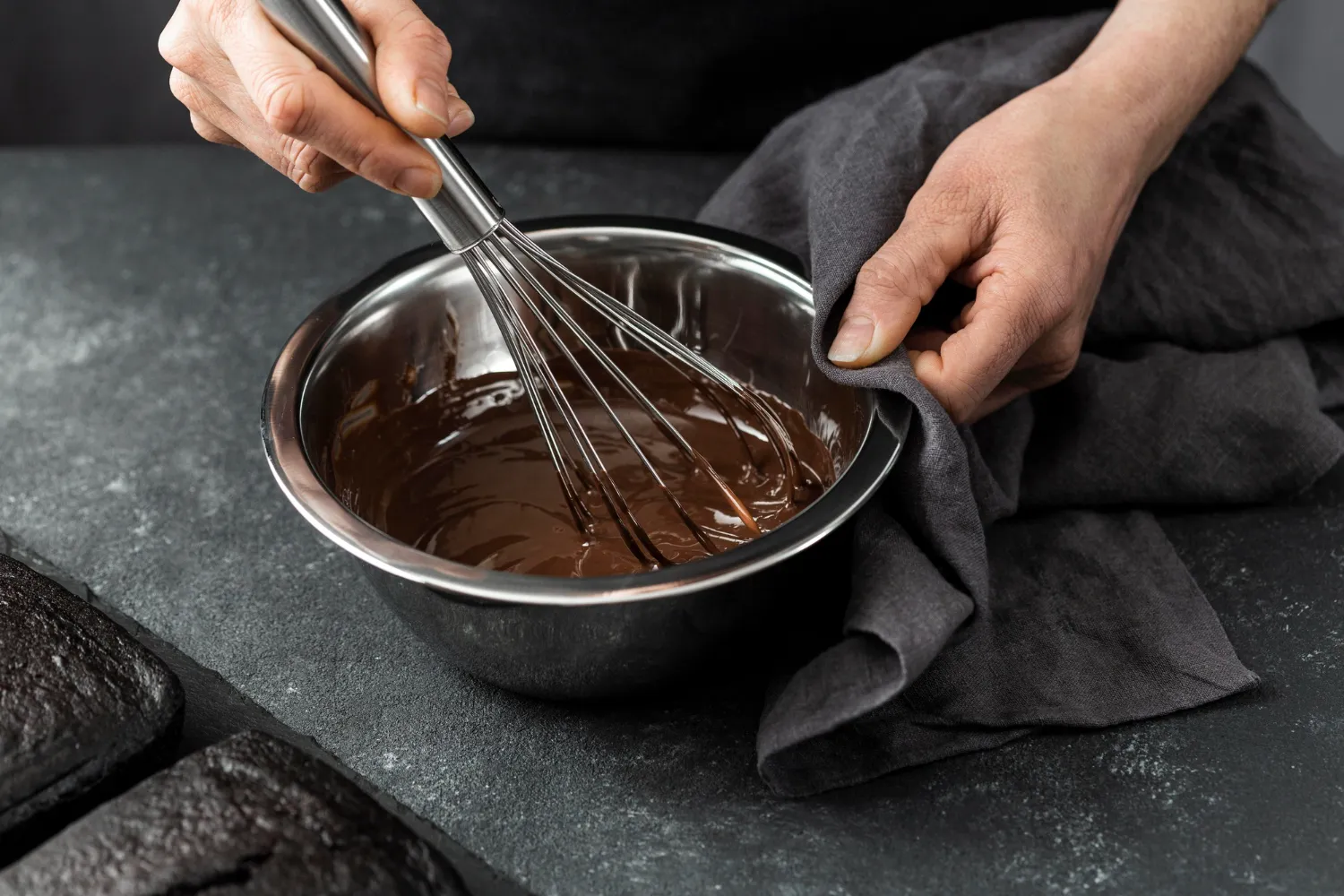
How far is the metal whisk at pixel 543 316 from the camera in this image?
0.75 meters

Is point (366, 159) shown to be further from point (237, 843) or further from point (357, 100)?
point (237, 843)

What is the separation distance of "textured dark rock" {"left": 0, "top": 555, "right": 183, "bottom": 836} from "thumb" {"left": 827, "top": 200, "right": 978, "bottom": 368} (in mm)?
495

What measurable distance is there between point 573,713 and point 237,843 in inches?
10.2

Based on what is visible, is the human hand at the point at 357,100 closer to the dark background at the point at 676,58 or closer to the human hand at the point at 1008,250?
the human hand at the point at 1008,250

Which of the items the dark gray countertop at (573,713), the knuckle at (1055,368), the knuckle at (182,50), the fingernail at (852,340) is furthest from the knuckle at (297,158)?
the knuckle at (1055,368)

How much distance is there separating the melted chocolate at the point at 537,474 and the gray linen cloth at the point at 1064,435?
127mm

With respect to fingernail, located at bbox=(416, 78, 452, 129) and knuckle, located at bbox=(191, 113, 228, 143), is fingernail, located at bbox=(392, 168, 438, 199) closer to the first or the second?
fingernail, located at bbox=(416, 78, 452, 129)

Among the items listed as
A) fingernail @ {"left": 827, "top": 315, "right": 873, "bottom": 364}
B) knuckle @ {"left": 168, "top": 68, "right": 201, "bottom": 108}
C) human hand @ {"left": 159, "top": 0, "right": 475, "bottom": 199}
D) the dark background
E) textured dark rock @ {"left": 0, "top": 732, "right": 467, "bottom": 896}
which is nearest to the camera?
textured dark rock @ {"left": 0, "top": 732, "right": 467, "bottom": 896}

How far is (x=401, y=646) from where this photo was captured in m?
0.91

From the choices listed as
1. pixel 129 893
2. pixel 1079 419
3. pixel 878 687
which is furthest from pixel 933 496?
pixel 129 893

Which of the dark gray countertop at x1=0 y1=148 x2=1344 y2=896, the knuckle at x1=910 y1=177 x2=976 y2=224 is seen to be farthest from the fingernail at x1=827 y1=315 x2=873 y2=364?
the dark gray countertop at x1=0 y1=148 x2=1344 y2=896

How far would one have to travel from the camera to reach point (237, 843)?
0.66 m

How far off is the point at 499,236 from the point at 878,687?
16.6 inches

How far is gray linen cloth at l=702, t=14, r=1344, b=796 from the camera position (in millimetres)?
805
